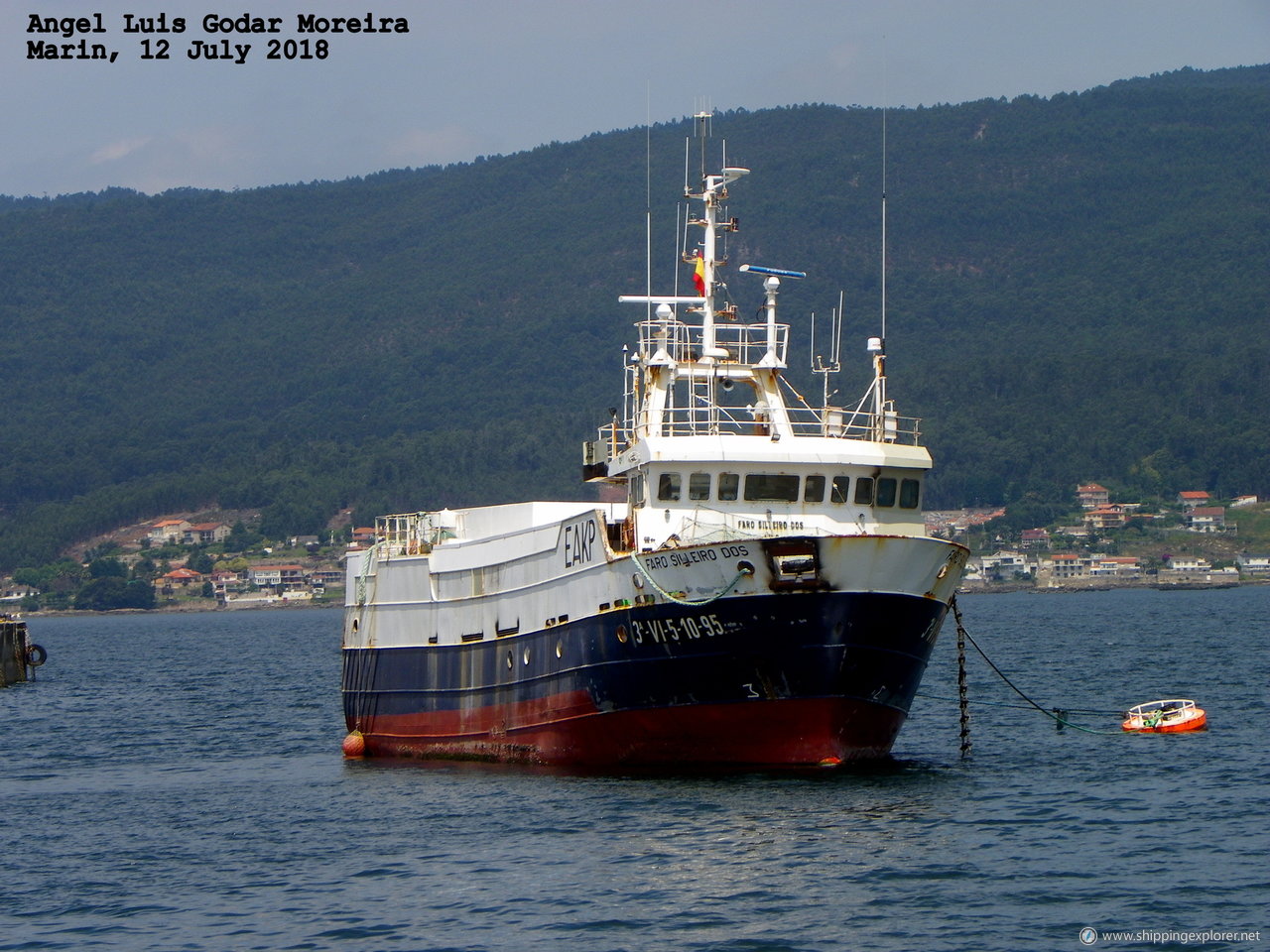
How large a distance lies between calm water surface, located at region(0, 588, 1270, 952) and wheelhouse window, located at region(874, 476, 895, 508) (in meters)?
5.39

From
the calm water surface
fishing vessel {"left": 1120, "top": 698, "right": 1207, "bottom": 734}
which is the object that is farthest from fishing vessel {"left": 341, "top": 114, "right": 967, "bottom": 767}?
fishing vessel {"left": 1120, "top": 698, "right": 1207, "bottom": 734}

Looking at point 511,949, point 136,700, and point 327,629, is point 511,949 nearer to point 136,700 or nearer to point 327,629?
point 136,700

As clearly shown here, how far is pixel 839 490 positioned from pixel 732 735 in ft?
17.8

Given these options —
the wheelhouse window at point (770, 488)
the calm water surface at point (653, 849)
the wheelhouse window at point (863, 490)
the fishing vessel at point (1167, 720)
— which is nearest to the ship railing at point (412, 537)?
the calm water surface at point (653, 849)

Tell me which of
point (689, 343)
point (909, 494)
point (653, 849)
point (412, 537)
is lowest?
point (653, 849)

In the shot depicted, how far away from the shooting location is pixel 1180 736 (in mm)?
46844

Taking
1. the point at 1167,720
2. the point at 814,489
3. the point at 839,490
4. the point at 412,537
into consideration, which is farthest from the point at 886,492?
the point at 412,537

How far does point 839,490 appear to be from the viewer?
39000 mm

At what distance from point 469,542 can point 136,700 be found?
38004 mm

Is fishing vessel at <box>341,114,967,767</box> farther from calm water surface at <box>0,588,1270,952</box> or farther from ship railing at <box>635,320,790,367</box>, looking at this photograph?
calm water surface at <box>0,588,1270,952</box>

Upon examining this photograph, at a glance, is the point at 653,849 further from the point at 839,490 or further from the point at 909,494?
the point at 909,494

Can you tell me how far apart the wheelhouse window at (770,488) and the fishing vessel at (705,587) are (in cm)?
3

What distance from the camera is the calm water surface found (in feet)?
90.8

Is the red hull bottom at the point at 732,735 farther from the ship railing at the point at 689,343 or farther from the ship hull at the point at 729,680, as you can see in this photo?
the ship railing at the point at 689,343
